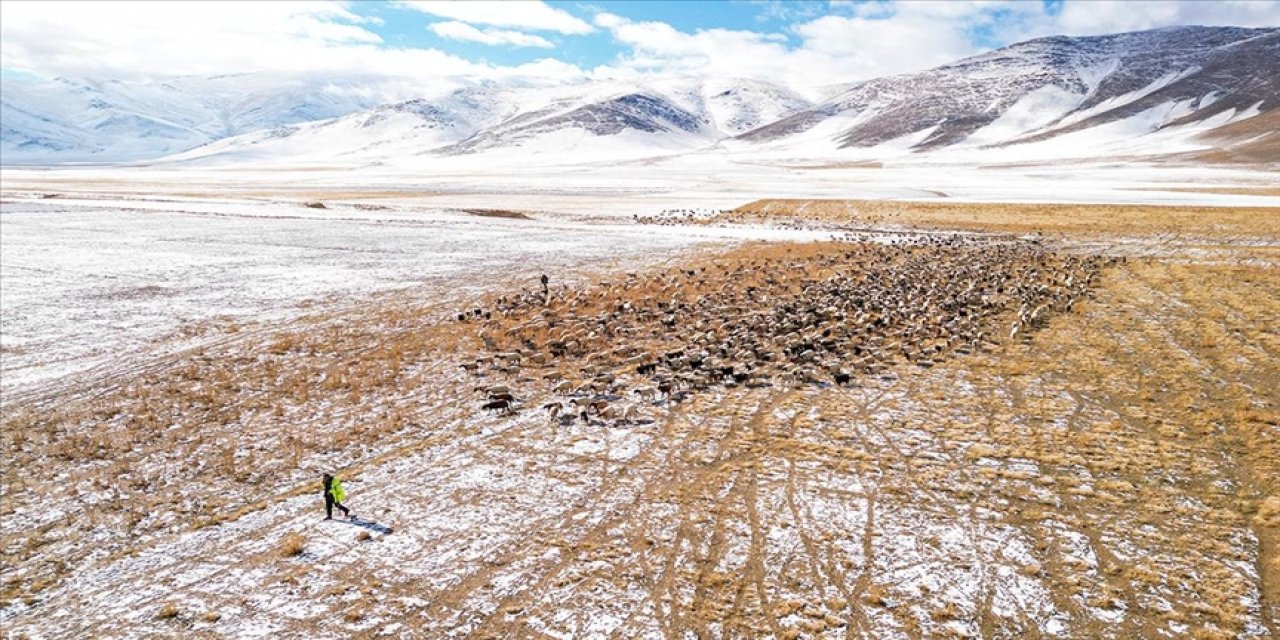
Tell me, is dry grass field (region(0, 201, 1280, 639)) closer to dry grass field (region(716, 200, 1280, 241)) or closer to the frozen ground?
the frozen ground

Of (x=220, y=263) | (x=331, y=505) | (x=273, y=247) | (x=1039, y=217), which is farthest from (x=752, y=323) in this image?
(x=1039, y=217)

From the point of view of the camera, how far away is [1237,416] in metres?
14.7

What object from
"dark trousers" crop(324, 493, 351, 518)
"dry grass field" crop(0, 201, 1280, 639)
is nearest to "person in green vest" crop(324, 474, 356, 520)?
"dark trousers" crop(324, 493, 351, 518)

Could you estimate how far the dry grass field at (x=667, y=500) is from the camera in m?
9.16

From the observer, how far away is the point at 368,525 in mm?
11547

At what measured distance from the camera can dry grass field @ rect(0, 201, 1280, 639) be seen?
9156 mm

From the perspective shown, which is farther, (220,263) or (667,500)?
(220,263)

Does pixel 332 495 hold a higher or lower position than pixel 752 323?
lower

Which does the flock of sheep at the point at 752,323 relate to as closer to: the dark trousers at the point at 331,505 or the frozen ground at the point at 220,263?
the dark trousers at the point at 331,505

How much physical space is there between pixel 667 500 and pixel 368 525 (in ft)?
16.2

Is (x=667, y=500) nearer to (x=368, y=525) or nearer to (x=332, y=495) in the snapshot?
(x=368, y=525)

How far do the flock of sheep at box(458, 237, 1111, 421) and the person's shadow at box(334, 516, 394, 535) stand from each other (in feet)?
17.8

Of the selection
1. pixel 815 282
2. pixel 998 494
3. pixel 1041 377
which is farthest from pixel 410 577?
pixel 815 282

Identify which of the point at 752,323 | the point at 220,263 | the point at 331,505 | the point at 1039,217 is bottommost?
the point at 331,505
